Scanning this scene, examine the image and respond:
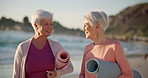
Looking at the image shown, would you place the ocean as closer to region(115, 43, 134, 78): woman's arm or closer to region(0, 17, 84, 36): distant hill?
region(0, 17, 84, 36): distant hill

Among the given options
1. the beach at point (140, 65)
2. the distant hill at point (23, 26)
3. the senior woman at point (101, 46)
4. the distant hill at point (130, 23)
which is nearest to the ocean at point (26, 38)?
the distant hill at point (23, 26)

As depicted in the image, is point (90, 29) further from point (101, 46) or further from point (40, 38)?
point (40, 38)

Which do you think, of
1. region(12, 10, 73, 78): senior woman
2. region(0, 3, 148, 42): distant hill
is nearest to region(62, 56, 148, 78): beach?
region(0, 3, 148, 42): distant hill

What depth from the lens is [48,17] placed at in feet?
4.61

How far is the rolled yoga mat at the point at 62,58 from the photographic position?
A: 1.35 metres

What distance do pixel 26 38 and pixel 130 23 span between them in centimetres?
308

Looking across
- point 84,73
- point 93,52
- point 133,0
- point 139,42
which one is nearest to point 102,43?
point 93,52

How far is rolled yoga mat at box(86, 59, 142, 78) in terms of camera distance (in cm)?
118

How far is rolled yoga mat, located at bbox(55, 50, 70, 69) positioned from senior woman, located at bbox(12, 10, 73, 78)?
0.04 m

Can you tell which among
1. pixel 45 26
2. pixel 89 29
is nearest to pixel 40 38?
pixel 45 26

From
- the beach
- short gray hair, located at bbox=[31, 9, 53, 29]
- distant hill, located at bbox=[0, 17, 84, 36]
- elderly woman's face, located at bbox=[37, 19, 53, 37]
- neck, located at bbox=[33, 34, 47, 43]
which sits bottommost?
the beach

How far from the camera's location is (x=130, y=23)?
7176 millimetres

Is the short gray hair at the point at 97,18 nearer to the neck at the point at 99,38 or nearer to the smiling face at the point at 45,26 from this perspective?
the neck at the point at 99,38

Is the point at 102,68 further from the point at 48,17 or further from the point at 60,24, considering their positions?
the point at 60,24
